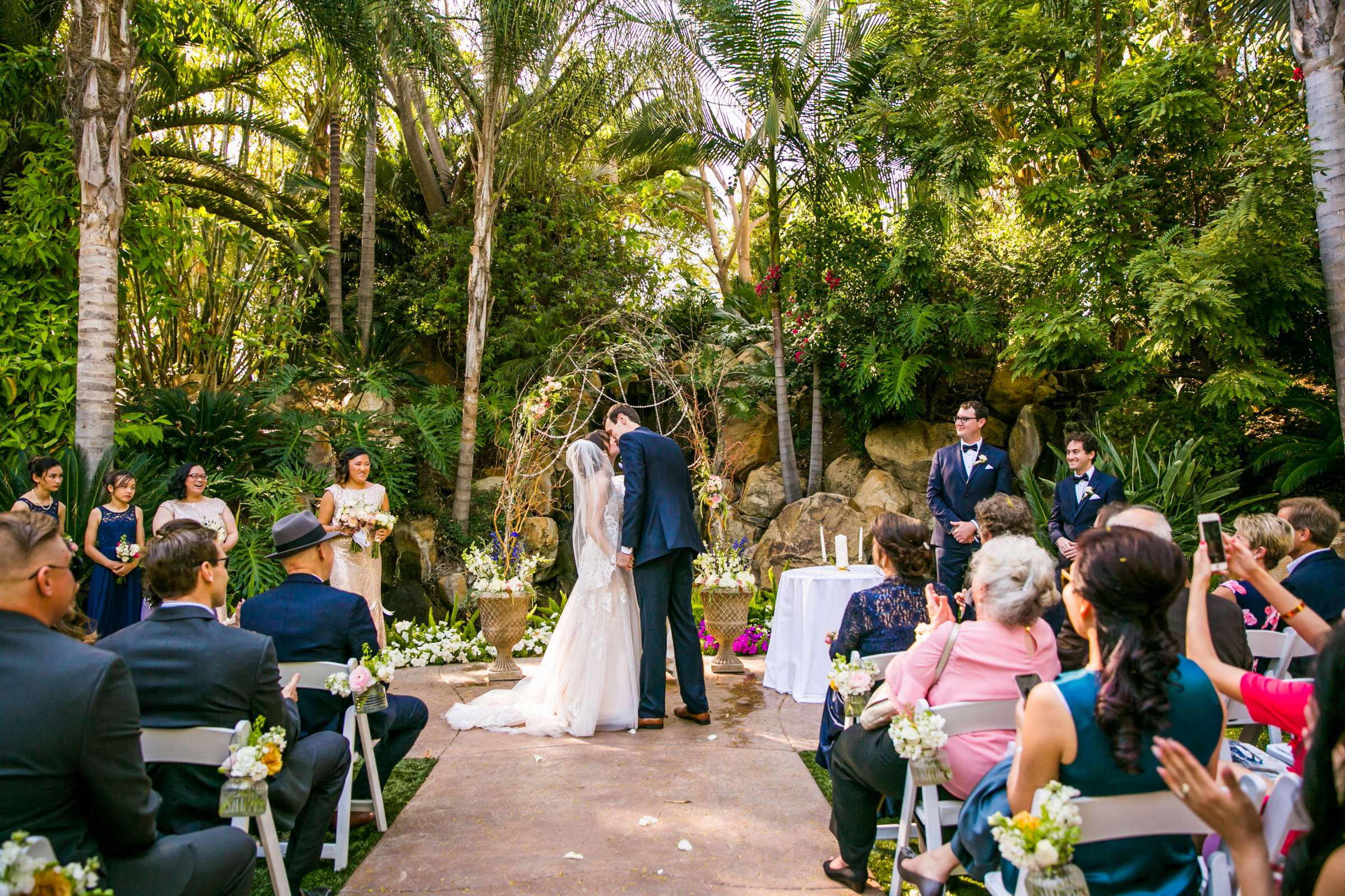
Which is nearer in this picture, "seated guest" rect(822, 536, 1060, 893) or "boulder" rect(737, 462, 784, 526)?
"seated guest" rect(822, 536, 1060, 893)

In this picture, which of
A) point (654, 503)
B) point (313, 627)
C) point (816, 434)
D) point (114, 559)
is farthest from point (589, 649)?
point (816, 434)

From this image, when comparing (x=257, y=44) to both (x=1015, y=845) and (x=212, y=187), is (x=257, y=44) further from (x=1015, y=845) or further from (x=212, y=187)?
(x=1015, y=845)

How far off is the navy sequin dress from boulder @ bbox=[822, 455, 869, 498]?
272 inches

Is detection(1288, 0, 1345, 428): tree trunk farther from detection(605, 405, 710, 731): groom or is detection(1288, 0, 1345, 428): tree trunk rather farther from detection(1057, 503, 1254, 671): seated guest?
detection(605, 405, 710, 731): groom

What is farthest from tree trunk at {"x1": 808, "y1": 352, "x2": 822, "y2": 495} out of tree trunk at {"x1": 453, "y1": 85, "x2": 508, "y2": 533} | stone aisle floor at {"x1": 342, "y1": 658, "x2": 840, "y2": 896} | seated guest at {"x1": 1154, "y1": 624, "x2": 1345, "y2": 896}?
seated guest at {"x1": 1154, "y1": 624, "x2": 1345, "y2": 896}

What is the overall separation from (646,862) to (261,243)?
12054 mm

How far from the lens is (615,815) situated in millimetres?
4062

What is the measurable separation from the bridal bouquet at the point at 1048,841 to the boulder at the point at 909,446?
8484 millimetres

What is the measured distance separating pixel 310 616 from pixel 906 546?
247 cm

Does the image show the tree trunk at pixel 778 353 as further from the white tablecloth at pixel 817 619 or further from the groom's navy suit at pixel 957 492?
the white tablecloth at pixel 817 619

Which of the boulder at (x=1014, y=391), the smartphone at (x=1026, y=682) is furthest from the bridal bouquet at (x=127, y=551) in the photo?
the boulder at (x=1014, y=391)

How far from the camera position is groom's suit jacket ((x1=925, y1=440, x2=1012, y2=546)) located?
21.6 ft

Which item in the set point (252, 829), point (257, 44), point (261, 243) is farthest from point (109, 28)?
point (252, 829)

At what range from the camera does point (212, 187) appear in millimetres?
10953
